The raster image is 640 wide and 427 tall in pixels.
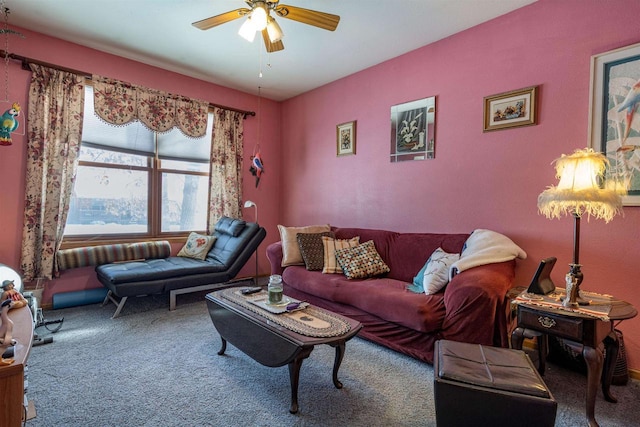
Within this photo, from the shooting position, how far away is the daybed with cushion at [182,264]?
9.93 ft

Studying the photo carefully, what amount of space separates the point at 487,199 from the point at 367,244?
1168 mm

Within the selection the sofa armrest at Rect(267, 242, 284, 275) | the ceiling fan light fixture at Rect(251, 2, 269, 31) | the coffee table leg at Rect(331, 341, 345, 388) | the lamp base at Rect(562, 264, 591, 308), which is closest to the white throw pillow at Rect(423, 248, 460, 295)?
the lamp base at Rect(562, 264, 591, 308)

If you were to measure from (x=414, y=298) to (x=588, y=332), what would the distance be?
963mm

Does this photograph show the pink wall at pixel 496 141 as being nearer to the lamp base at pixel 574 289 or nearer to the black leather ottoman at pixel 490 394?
the lamp base at pixel 574 289

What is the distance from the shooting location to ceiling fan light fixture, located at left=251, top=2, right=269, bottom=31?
6.75 ft

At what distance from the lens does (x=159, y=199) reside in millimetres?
4000

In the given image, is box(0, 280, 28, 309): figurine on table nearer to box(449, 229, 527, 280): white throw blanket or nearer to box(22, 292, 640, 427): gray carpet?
box(22, 292, 640, 427): gray carpet

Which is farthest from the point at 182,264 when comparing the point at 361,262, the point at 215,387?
the point at 361,262

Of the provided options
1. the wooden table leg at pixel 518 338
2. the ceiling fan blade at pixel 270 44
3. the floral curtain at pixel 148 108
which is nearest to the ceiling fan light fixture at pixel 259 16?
the ceiling fan blade at pixel 270 44

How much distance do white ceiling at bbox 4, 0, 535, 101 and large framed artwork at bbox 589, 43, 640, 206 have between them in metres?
0.84

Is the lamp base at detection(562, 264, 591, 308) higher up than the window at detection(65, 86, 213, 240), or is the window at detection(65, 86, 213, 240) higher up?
the window at detection(65, 86, 213, 240)

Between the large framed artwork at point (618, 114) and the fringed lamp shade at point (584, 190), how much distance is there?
523 mm

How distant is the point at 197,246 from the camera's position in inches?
153

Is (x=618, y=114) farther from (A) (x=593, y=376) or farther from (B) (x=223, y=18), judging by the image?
(B) (x=223, y=18)
